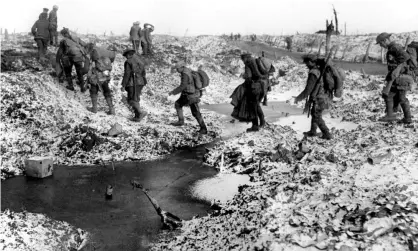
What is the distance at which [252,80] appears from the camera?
9.65 meters

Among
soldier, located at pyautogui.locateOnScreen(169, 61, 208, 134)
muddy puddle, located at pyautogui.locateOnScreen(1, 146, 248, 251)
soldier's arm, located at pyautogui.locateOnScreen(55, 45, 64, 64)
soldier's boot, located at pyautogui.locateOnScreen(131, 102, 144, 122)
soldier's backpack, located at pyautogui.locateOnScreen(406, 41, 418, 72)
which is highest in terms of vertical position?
soldier's backpack, located at pyautogui.locateOnScreen(406, 41, 418, 72)

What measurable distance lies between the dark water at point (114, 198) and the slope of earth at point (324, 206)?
569 mm

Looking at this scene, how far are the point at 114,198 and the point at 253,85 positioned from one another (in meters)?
4.90

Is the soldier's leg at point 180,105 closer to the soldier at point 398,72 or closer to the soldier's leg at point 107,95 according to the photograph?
the soldier's leg at point 107,95

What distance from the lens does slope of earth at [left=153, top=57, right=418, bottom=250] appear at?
3520 mm

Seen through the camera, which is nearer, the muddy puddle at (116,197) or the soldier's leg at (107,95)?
the muddy puddle at (116,197)

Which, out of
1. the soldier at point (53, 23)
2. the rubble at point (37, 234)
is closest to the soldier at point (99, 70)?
the soldier at point (53, 23)

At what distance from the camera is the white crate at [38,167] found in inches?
283

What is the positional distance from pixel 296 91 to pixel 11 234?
19784 mm

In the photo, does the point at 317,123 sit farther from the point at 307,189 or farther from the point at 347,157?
the point at 307,189

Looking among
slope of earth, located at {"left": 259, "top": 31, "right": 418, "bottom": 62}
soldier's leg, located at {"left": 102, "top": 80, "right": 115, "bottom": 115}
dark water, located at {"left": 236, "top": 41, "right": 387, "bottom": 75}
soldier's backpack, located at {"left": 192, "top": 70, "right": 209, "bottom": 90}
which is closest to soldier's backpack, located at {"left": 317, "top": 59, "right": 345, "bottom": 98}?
soldier's backpack, located at {"left": 192, "top": 70, "right": 209, "bottom": 90}

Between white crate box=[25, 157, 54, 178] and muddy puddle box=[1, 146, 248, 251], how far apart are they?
0.13 m

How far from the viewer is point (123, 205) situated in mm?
5945

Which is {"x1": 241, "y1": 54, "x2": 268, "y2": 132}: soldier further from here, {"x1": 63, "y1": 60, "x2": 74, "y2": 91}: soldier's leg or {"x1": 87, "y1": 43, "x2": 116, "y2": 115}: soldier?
{"x1": 63, "y1": 60, "x2": 74, "y2": 91}: soldier's leg
